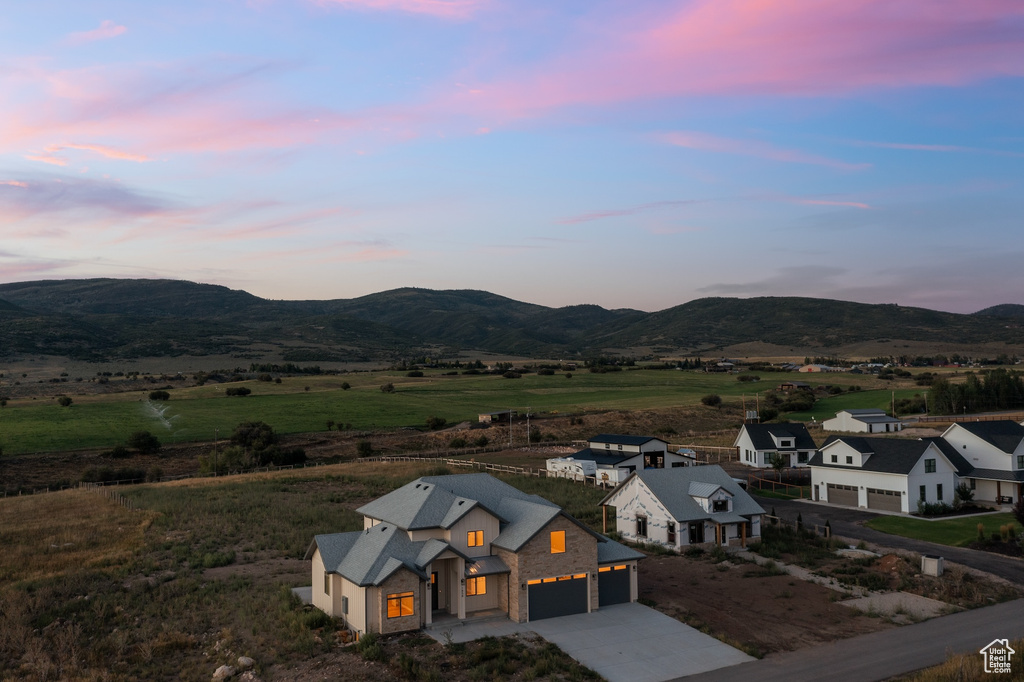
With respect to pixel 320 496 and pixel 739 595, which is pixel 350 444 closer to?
pixel 320 496

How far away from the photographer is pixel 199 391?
390 ft

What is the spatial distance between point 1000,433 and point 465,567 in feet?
141

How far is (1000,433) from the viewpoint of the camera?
5125 cm

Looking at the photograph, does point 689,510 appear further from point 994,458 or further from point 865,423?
point 865,423

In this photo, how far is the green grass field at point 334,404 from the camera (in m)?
89.0

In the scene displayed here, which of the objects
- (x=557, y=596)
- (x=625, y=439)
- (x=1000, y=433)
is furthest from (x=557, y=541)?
(x=1000, y=433)

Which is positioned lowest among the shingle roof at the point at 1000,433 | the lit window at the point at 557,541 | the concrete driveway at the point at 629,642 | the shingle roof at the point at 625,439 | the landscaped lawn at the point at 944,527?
the landscaped lawn at the point at 944,527

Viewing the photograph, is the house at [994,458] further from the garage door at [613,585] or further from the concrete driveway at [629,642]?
the concrete driveway at [629,642]

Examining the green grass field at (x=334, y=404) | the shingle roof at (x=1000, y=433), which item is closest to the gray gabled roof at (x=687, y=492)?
the shingle roof at (x=1000, y=433)

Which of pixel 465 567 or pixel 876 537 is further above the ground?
pixel 465 567

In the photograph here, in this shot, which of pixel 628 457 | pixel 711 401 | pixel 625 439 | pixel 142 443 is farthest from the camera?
pixel 711 401

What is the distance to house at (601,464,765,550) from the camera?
130 feet

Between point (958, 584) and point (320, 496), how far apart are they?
4157 cm

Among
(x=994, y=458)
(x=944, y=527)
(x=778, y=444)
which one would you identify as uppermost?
(x=994, y=458)
